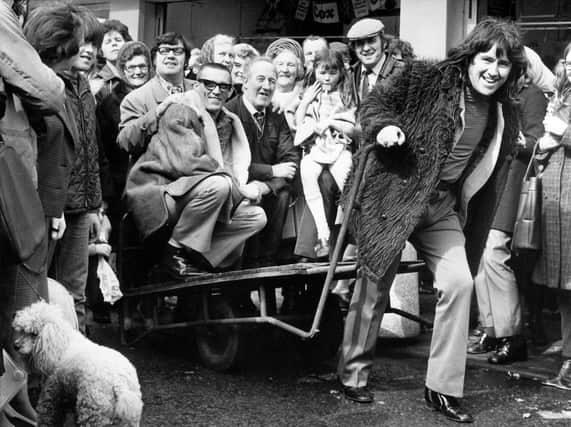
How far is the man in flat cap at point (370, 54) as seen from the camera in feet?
25.1

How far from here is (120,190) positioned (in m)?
7.48

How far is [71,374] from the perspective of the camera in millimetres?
4312

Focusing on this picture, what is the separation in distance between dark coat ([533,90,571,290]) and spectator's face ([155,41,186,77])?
2.83 meters

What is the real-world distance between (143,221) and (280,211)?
1.20 m

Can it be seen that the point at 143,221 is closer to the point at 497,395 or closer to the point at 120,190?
the point at 120,190

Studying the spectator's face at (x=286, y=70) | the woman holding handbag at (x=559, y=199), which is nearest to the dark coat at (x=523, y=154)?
the woman holding handbag at (x=559, y=199)

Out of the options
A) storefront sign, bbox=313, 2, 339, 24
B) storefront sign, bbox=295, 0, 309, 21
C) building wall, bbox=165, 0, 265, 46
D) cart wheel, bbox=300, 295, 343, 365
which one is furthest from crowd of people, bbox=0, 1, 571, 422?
building wall, bbox=165, 0, 265, 46

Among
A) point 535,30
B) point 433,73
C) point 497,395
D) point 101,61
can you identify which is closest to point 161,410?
point 497,395

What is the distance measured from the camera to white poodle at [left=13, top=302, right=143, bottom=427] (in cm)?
424

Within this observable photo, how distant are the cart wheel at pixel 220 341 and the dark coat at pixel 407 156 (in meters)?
1.13

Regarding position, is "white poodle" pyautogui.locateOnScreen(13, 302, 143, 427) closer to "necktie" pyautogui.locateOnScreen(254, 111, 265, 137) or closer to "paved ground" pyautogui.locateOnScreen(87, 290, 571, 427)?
"paved ground" pyautogui.locateOnScreen(87, 290, 571, 427)

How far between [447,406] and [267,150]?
2767mm

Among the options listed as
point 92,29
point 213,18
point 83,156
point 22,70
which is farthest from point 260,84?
point 213,18

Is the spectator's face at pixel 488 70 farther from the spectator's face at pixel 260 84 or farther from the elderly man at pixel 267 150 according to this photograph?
the spectator's face at pixel 260 84
